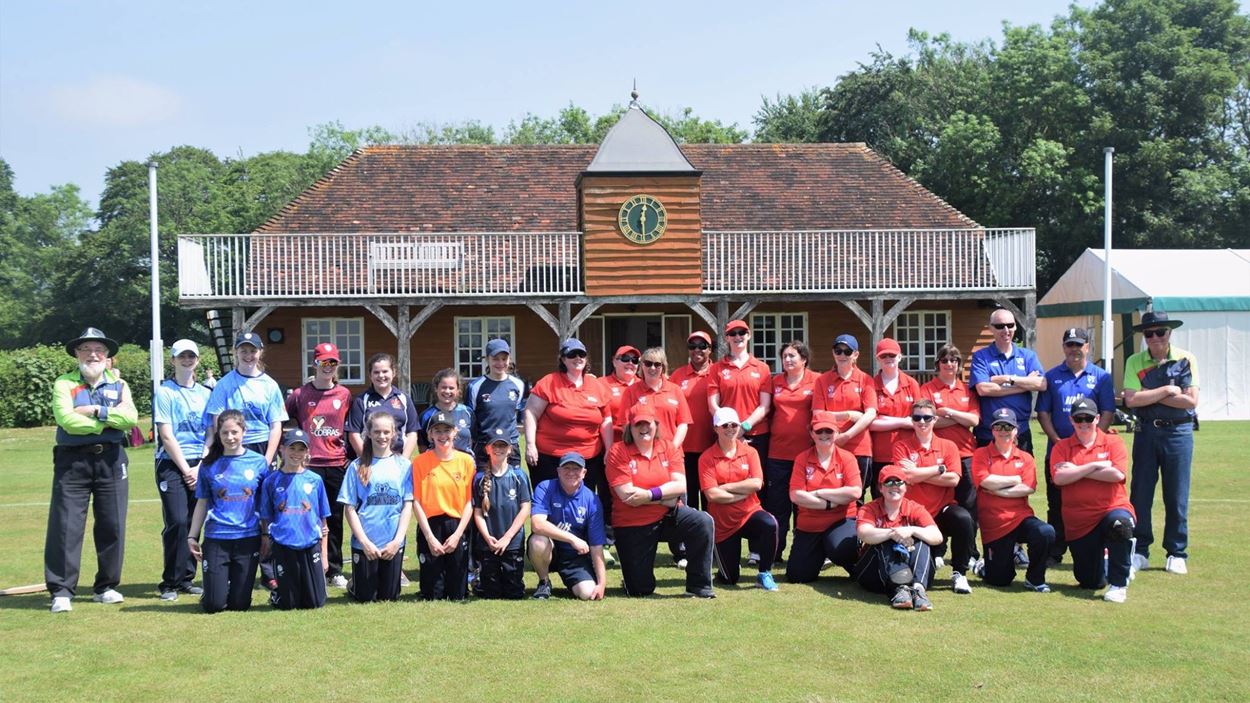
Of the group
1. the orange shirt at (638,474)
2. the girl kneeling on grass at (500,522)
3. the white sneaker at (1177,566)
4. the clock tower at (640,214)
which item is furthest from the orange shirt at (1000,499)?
the clock tower at (640,214)

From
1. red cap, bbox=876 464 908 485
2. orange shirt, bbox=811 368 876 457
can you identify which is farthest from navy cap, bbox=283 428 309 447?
red cap, bbox=876 464 908 485

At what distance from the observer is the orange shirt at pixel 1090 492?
6.94 metres

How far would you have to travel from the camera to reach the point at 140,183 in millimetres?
48750

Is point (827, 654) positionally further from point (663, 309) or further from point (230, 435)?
point (663, 309)

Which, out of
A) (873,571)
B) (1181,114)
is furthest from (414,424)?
(1181,114)

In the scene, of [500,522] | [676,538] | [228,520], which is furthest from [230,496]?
[676,538]

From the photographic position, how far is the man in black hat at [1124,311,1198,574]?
7.44 m

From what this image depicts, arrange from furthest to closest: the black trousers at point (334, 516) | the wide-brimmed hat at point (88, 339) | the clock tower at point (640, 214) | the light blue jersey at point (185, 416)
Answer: the clock tower at point (640, 214)
the black trousers at point (334, 516)
the light blue jersey at point (185, 416)
the wide-brimmed hat at point (88, 339)

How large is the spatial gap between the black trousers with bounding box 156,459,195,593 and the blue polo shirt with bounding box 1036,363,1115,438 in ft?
18.4

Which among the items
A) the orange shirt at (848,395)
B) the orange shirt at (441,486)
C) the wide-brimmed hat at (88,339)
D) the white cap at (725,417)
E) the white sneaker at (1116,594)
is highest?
the wide-brimmed hat at (88,339)

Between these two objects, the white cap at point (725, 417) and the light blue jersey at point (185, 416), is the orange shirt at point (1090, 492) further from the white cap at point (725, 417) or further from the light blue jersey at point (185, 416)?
the light blue jersey at point (185, 416)

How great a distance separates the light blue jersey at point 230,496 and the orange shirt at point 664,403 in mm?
2346

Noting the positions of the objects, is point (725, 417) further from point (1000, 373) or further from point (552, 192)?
point (552, 192)

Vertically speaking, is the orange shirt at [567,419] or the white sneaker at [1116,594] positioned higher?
the orange shirt at [567,419]
